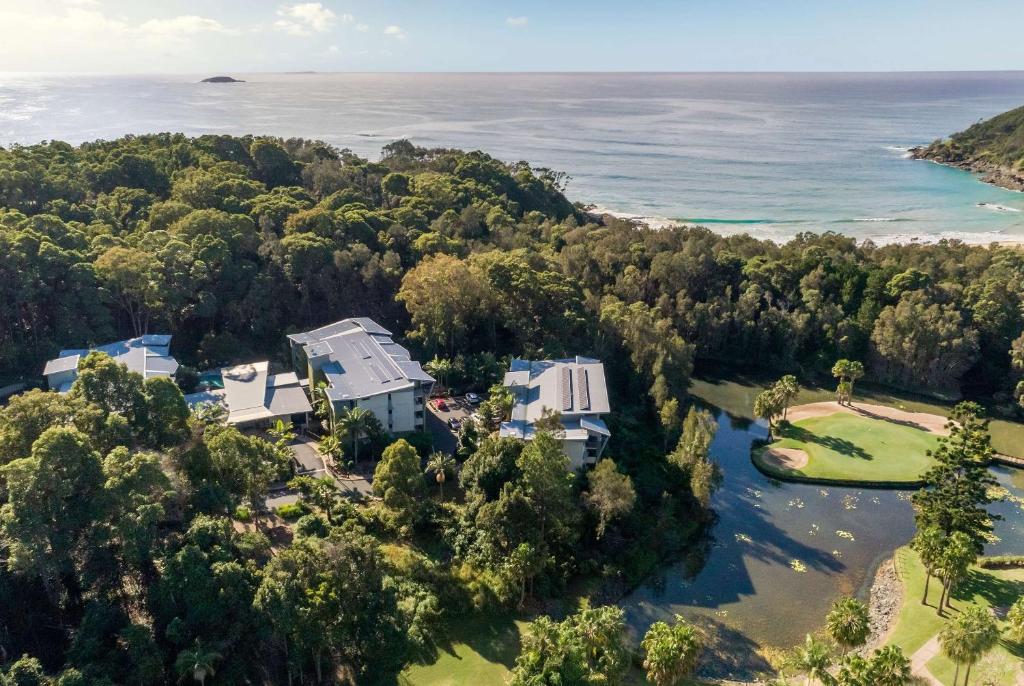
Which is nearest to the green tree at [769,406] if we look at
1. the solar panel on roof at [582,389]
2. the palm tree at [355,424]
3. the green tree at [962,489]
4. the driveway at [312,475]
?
the green tree at [962,489]

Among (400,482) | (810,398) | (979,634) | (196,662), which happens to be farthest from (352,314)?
(979,634)

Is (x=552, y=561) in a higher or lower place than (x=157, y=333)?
lower

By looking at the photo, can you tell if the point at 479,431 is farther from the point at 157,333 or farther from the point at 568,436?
the point at 157,333

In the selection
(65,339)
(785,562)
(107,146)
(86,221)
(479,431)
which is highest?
(107,146)

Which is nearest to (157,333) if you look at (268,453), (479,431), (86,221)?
(86,221)

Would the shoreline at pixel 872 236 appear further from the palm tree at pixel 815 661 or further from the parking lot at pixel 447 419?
the palm tree at pixel 815 661

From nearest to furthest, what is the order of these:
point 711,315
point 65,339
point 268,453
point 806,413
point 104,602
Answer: point 104,602 < point 268,453 < point 65,339 < point 806,413 < point 711,315

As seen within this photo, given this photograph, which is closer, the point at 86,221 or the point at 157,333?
the point at 157,333
